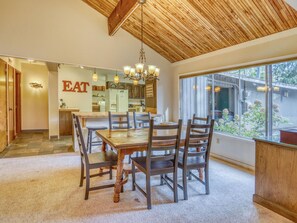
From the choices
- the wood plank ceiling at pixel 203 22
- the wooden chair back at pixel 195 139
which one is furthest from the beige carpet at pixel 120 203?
the wood plank ceiling at pixel 203 22

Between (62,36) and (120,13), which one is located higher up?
(120,13)

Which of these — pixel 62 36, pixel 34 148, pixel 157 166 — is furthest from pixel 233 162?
pixel 34 148

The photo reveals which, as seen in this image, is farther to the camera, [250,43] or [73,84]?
[73,84]

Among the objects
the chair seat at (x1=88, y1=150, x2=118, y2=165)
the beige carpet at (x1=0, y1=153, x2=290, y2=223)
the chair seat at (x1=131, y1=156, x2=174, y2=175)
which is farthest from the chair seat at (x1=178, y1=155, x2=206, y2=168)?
the chair seat at (x1=88, y1=150, x2=118, y2=165)

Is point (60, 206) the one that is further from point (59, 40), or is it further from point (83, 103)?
point (83, 103)

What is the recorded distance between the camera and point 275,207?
→ 2277 millimetres

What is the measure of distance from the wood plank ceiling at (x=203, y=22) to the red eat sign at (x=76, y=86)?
147 inches

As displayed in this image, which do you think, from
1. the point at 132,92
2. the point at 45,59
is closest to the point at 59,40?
the point at 45,59

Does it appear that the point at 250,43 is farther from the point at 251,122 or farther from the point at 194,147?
the point at 194,147

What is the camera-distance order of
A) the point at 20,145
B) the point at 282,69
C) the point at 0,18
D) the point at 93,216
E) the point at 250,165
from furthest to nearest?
the point at 20,145
the point at 0,18
the point at 250,165
the point at 282,69
the point at 93,216

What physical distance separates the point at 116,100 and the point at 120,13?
18.1 feet

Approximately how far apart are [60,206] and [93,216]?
1.65 feet

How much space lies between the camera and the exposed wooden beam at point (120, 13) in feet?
12.1

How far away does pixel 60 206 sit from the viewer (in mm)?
2389
